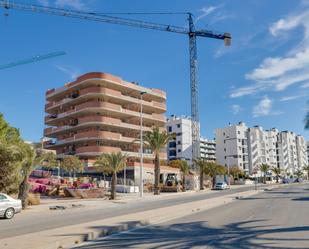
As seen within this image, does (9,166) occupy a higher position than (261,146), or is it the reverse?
(261,146)

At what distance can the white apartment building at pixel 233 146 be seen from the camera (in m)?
147

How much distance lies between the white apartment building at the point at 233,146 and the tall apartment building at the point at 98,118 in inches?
2484

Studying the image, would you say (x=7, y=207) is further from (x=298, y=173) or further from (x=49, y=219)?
(x=298, y=173)

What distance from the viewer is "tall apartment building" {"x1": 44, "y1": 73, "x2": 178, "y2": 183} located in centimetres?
7506

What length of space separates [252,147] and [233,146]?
364 inches

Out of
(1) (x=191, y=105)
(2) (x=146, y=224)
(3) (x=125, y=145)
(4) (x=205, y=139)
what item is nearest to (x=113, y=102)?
(3) (x=125, y=145)

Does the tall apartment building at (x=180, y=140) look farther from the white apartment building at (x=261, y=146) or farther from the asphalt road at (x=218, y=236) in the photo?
the asphalt road at (x=218, y=236)

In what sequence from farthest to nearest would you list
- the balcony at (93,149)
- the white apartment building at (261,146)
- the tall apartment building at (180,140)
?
the white apartment building at (261,146) → the tall apartment building at (180,140) → the balcony at (93,149)

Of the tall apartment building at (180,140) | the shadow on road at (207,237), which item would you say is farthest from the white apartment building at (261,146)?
the shadow on road at (207,237)

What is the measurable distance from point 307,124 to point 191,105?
80.5 metres

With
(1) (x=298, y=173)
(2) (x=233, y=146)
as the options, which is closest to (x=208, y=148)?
(2) (x=233, y=146)

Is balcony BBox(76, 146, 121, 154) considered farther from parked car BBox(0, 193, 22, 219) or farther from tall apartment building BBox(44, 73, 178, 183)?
parked car BBox(0, 193, 22, 219)

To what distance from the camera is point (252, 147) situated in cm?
15200

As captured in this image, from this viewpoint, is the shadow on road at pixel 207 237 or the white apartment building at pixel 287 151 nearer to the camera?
the shadow on road at pixel 207 237
